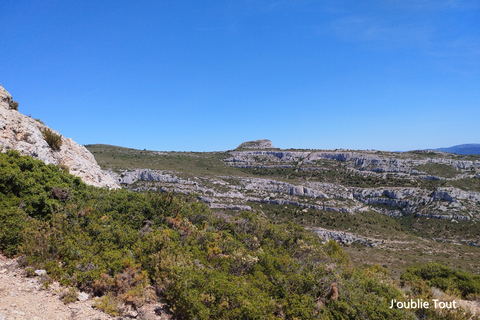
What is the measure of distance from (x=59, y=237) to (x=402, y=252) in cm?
5661

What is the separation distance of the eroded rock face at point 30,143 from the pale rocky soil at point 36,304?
10.7m

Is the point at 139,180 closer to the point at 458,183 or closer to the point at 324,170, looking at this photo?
the point at 324,170

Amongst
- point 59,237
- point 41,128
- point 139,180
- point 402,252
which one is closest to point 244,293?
point 59,237

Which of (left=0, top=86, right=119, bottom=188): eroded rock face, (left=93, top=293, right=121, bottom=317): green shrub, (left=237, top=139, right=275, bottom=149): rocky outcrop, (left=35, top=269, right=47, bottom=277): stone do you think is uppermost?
(left=237, top=139, right=275, bottom=149): rocky outcrop

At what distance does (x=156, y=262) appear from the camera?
8.24 m

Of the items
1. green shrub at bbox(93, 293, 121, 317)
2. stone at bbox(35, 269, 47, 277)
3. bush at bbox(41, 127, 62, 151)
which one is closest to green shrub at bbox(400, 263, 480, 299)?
green shrub at bbox(93, 293, 121, 317)

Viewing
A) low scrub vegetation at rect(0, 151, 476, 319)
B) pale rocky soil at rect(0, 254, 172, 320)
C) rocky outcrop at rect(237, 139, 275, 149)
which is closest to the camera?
pale rocky soil at rect(0, 254, 172, 320)

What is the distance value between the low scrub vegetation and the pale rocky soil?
10.8 inches

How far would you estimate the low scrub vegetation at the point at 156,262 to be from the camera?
6805 mm

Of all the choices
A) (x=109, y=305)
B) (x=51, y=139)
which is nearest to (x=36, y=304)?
(x=109, y=305)

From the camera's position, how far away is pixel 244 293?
703 cm

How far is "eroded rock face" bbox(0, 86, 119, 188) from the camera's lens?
14938 millimetres

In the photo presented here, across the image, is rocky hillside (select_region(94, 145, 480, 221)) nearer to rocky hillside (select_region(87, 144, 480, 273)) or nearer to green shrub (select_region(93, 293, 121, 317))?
rocky hillside (select_region(87, 144, 480, 273))

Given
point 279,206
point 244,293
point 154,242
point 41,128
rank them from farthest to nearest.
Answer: point 279,206, point 41,128, point 154,242, point 244,293
